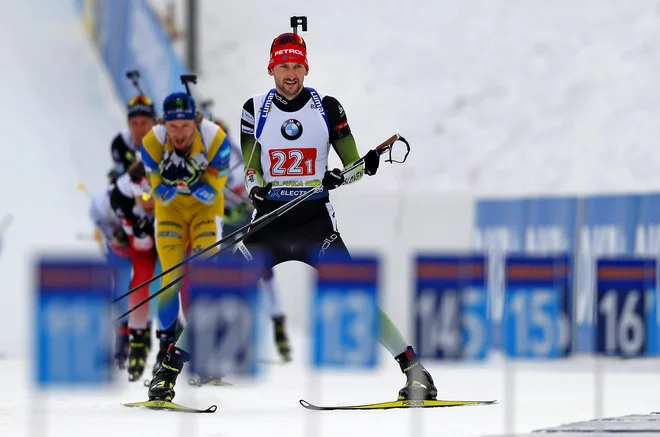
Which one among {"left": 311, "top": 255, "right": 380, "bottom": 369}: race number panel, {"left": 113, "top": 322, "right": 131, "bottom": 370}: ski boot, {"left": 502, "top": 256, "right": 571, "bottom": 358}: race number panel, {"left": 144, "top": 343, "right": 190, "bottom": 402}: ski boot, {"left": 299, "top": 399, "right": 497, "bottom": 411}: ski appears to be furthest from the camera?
{"left": 113, "top": 322, "right": 131, "bottom": 370}: ski boot

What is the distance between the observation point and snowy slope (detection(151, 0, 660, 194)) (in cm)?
2081

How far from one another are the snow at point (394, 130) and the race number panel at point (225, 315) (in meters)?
0.37

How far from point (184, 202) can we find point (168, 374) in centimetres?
155

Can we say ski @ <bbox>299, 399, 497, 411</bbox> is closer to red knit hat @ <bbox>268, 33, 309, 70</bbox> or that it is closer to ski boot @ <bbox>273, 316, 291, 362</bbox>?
red knit hat @ <bbox>268, 33, 309, 70</bbox>

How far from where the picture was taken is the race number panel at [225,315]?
21.4 feet

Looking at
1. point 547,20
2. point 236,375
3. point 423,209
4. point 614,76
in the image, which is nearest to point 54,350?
point 236,375

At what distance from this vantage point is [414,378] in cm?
762

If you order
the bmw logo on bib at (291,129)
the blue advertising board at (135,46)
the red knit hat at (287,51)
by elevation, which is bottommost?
the bmw logo on bib at (291,129)

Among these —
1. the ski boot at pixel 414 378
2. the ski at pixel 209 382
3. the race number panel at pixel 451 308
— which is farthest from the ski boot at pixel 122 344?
the race number panel at pixel 451 308

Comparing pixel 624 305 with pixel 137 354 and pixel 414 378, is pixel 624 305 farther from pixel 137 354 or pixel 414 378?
pixel 137 354

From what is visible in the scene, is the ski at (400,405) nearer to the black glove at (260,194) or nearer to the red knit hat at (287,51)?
the black glove at (260,194)

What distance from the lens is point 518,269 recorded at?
7.09 meters

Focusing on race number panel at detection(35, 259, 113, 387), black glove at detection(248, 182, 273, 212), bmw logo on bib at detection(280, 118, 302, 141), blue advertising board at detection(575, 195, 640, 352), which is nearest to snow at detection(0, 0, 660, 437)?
race number panel at detection(35, 259, 113, 387)

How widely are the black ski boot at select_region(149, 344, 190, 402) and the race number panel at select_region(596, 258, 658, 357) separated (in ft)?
7.17
